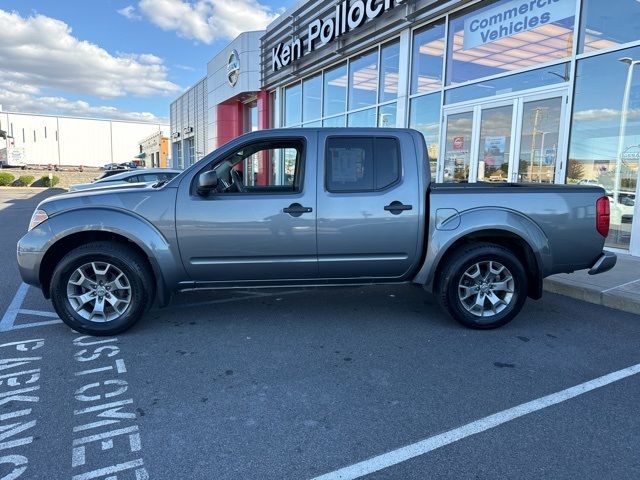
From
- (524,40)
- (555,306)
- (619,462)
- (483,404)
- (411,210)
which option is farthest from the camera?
(524,40)

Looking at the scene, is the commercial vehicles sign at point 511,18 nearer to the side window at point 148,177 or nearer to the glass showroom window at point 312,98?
the glass showroom window at point 312,98

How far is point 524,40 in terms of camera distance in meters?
8.95

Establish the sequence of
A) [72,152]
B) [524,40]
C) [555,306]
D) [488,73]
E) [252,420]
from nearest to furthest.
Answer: [252,420] < [555,306] < [524,40] < [488,73] < [72,152]

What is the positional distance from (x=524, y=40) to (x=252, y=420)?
8.98 m

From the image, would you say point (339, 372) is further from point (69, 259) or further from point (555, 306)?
point (555, 306)

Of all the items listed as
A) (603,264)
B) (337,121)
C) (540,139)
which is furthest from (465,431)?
(337,121)

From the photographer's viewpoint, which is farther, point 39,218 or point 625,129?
point 625,129

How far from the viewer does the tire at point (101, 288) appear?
4184mm

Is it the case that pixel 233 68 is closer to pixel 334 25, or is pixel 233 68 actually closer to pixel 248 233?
pixel 334 25

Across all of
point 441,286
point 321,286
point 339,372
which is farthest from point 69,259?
point 441,286

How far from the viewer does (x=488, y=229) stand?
446cm

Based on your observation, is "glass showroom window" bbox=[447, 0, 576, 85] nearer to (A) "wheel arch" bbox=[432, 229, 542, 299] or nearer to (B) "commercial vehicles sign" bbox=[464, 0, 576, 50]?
(B) "commercial vehicles sign" bbox=[464, 0, 576, 50]

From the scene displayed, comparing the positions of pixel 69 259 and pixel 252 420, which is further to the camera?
pixel 69 259

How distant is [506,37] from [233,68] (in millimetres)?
14202
